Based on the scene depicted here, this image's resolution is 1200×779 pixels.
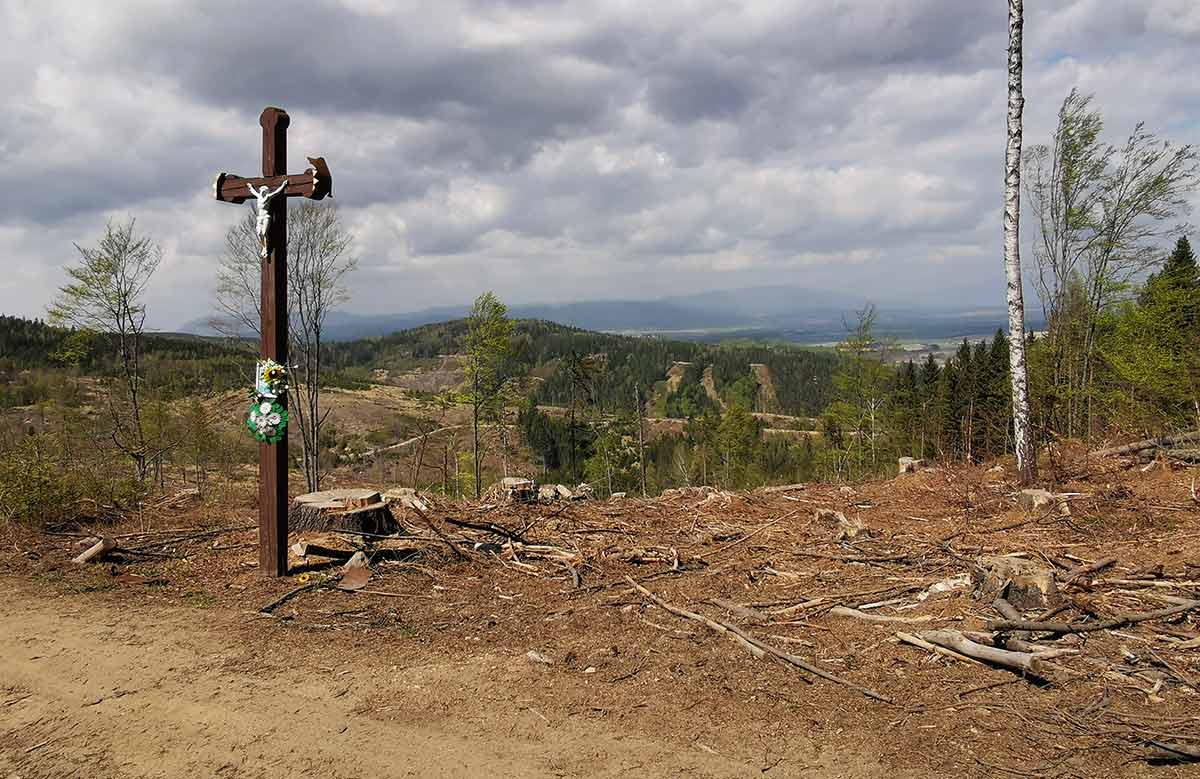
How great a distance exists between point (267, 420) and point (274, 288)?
1507mm

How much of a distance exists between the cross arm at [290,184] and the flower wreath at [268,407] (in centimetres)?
198

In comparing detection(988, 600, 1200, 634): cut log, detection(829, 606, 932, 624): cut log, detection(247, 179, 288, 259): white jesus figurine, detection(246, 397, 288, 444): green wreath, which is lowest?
detection(829, 606, 932, 624): cut log

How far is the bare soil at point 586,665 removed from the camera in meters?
3.93

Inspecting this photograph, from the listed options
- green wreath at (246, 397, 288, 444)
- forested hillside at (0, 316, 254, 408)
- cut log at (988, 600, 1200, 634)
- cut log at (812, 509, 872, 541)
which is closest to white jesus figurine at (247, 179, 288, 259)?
green wreath at (246, 397, 288, 444)

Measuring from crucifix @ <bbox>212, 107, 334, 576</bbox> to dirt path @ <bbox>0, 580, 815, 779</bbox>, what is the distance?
181 cm

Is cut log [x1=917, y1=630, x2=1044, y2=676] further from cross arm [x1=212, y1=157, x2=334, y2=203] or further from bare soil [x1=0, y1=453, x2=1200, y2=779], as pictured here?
cross arm [x1=212, y1=157, x2=334, y2=203]

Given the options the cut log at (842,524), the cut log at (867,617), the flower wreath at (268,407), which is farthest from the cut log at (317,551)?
the cut log at (842,524)

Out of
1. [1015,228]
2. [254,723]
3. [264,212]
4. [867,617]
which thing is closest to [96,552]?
[264,212]

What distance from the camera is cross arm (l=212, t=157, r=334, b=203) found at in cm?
724

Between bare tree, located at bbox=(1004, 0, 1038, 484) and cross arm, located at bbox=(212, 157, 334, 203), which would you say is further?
bare tree, located at bbox=(1004, 0, 1038, 484)

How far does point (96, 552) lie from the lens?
7.98m

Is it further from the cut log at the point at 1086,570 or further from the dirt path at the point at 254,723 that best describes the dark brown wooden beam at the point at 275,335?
the cut log at the point at 1086,570

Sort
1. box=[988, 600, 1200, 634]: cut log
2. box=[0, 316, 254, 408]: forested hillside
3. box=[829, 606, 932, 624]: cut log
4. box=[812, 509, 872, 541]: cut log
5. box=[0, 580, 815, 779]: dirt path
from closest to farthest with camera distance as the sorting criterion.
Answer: box=[0, 580, 815, 779]: dirt path < box=[988, 600, 1200, 634]: cut log < box=[829, 606, 932, 624]: cut log < box=[812, 509, 872, 541]: cut log < box=[0, 316, 254, 408]: forested hillside

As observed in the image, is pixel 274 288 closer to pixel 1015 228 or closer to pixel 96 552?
pixel 96 552
